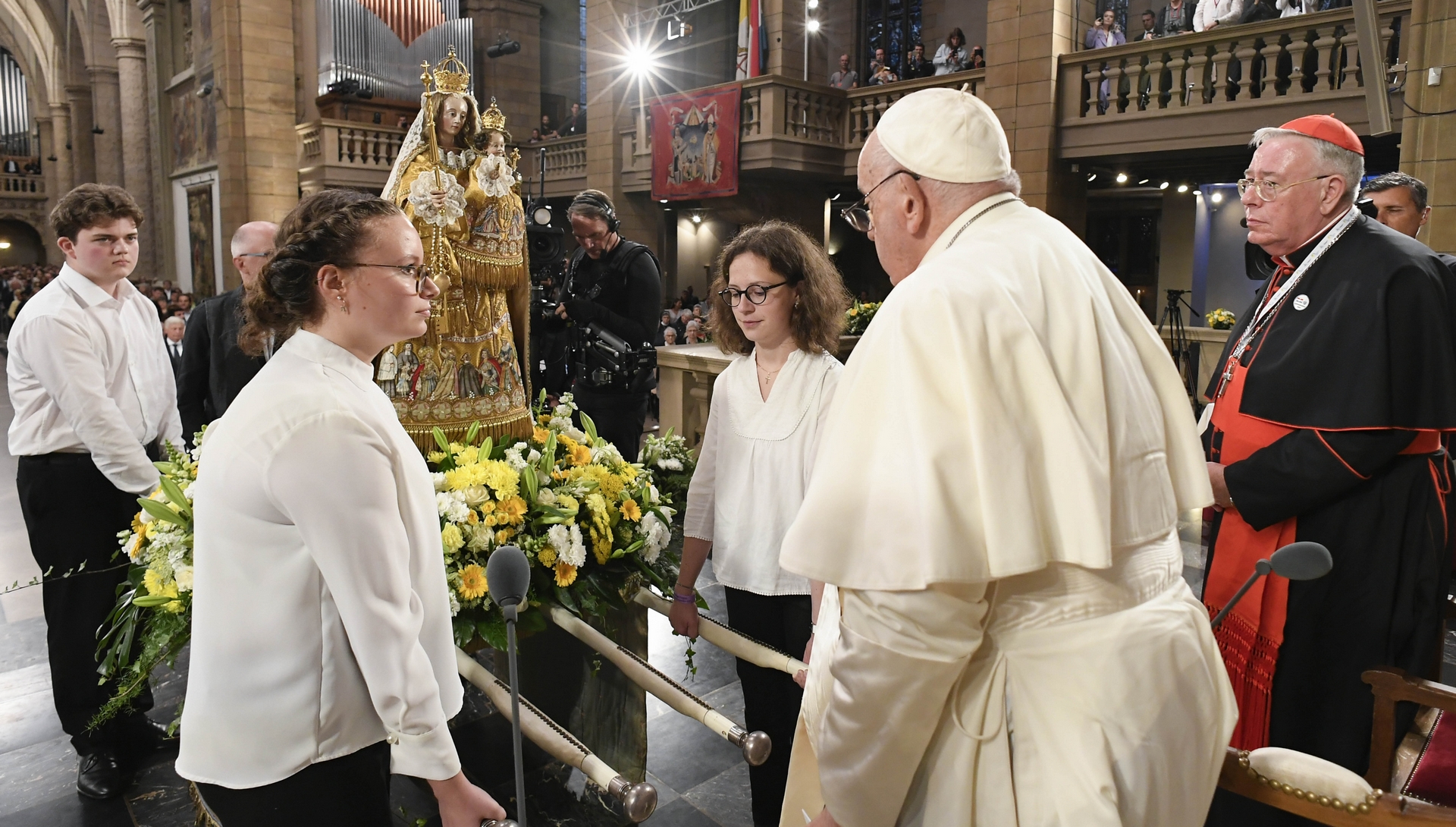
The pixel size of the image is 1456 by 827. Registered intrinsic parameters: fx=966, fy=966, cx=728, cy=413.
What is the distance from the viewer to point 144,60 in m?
18.8

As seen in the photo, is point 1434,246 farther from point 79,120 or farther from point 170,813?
point 79,120

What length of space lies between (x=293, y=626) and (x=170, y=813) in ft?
5.83

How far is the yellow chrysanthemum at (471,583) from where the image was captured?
90.4 inches

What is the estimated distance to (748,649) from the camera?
215 cm

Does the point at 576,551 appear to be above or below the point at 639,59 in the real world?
below

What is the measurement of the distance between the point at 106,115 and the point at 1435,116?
25.1 m

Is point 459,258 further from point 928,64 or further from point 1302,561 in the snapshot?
point 928,64

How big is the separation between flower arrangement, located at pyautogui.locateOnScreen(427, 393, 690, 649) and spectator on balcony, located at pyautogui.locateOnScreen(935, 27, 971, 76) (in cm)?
1064

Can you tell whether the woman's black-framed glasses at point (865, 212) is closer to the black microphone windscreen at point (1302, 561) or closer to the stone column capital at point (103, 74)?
the black microphone windscreen at point (1302, 561)

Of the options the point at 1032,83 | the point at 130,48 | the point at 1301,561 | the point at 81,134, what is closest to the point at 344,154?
the point at 130,48

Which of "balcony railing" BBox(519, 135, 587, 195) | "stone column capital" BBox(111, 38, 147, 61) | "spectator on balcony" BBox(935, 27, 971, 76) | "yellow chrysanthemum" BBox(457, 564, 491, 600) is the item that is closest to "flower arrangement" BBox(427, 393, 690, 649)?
"yellow chrysanthemum" BBox(457, 564, 491, 600)

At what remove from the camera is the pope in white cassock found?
1187 millimetres

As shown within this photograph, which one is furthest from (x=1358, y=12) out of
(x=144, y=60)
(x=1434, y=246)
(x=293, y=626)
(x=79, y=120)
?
(x=79, y=120)

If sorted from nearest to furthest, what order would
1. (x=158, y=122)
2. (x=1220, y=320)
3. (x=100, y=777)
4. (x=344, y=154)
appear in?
(x=100, y=777)
(x=1220, y=320)
(x=344, y=154)
(x=158, y=122)
